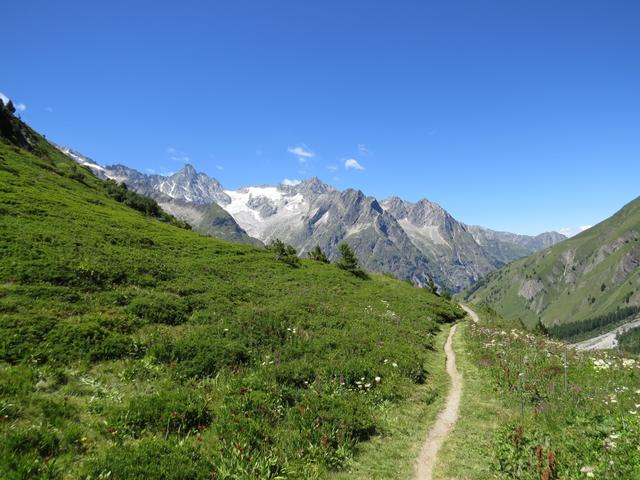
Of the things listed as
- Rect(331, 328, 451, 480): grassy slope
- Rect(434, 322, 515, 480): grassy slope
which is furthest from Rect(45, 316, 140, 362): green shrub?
Rect(434, 322, 515, 480): grassy slope

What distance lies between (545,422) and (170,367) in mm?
14900

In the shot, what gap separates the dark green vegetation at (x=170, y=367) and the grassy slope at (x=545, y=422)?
3237mm

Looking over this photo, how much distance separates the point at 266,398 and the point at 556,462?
9427 millimetres

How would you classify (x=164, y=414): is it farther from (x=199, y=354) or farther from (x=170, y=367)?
(x=199, y=354)

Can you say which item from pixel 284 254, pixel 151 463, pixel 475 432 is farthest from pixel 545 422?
pixel 284 254

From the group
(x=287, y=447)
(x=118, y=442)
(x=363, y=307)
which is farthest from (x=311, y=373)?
(x=363, y=307)

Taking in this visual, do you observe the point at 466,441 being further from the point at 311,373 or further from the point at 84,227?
the point at 84,227

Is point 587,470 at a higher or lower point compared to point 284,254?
lower

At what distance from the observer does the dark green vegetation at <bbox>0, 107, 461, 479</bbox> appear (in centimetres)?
1002

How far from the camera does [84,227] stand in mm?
37250

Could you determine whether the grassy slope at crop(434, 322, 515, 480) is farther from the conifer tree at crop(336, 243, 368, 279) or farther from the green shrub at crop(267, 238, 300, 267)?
the conifer tree at crop(336, 243, 368, 279)

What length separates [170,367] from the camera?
51.4 ft

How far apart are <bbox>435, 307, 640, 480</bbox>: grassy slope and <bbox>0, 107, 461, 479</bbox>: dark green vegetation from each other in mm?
3237

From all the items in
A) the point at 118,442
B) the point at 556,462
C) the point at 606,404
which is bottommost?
the point at 118,442
